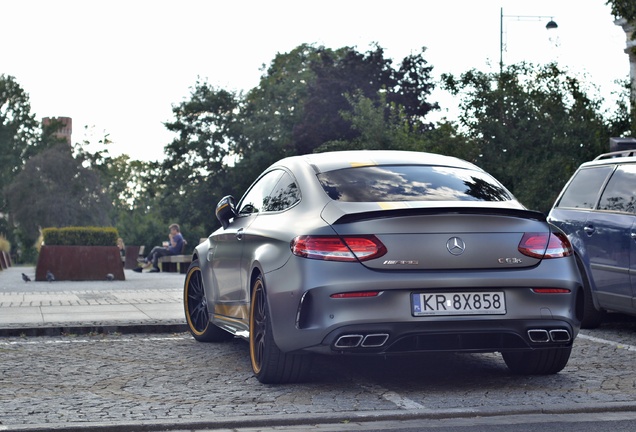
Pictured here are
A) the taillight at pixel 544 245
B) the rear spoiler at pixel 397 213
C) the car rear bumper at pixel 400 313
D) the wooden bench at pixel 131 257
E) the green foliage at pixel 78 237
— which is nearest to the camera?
the car rear bumper at pixel 400 313

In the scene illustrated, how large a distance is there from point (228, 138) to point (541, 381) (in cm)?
5926

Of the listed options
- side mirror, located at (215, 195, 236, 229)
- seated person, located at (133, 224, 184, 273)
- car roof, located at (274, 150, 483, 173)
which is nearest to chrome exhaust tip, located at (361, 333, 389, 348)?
car roof, located at (274, 150, 483, 173)

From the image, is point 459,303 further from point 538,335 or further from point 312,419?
point 312,419

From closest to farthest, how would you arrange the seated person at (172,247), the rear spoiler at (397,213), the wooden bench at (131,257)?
the rear spoiler at (397,213) < the seated person at (172,247) < the wooden bench at (131,257)

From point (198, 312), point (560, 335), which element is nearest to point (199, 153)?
point (198, 312)

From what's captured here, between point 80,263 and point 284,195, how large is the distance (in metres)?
15.8

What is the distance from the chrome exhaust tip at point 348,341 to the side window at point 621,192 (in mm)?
4552

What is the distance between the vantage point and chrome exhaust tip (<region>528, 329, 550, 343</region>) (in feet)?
22.4

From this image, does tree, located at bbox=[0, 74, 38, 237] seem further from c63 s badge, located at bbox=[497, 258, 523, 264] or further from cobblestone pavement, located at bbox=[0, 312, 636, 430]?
c63 s badge, located at bbox=[497, 258, 523, 264]

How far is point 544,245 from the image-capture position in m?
6.97

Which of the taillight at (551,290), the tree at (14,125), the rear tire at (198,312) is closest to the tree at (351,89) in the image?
the rear tire at (198,312)

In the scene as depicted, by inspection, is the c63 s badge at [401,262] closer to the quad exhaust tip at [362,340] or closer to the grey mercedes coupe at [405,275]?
the grey mercedes coupe at [405,275]

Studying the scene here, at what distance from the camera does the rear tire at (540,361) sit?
757 centimetres

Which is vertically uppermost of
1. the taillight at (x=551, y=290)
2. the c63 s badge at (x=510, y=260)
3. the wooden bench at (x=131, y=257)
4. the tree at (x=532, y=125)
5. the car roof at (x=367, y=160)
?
the tree at (x=532, y=125)
